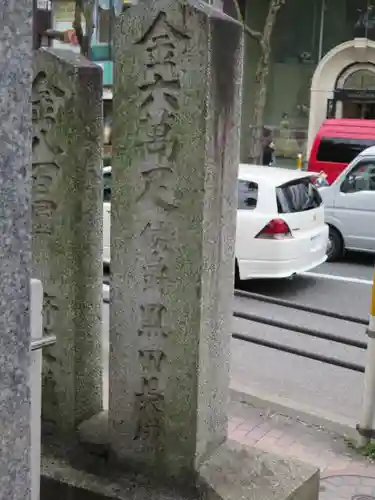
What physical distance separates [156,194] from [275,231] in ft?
19.7

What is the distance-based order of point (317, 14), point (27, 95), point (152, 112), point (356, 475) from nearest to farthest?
point (27, 95)
point (152, 112)
point (356, 475)
point (317, 14)

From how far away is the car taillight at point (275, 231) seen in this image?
8.93 metres

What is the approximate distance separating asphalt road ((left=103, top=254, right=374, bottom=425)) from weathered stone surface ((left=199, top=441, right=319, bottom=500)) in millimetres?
1555

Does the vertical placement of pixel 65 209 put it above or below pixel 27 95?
below

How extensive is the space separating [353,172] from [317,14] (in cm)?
1305

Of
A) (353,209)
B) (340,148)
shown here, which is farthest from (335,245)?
(340,148)

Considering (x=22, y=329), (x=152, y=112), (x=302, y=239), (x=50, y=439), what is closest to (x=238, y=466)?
(x=50, y=439)

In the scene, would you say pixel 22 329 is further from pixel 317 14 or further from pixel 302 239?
pixel 317 14

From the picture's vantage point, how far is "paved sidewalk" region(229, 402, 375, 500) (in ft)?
13.8

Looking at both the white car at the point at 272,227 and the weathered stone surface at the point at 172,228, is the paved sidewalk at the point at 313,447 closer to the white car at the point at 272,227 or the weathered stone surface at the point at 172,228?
the weathered stone surface at the point at 172,228

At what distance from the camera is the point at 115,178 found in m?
3.20

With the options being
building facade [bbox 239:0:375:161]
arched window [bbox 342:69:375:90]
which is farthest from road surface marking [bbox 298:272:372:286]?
arched window [bbox 342:69:375:90]

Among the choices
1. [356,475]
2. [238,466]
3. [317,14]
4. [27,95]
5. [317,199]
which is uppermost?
[317,14]

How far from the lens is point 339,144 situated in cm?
1575
